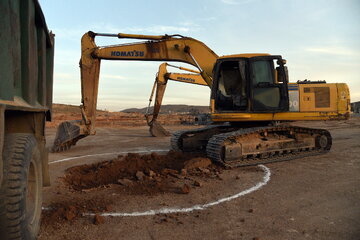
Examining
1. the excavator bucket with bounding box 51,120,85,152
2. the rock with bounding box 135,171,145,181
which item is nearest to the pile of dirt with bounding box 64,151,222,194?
the rock with bounding box 135,171,145,181

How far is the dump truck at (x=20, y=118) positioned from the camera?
262 cm

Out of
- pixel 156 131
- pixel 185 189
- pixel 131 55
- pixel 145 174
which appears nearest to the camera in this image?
pixel 185 189

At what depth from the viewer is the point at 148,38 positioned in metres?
9.29

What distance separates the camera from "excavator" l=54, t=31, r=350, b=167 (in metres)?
8.07

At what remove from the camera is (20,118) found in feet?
11.6

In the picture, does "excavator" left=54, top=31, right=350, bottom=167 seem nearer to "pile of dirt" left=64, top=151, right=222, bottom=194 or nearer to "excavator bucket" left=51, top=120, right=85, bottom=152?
"excavator bucket" left=51, top=120, right=85, bottom=152

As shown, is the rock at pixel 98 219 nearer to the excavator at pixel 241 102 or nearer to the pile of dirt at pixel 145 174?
the pile of dirt at pixel 145 174

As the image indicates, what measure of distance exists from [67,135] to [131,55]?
3.54 m

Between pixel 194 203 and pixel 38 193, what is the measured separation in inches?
95.9

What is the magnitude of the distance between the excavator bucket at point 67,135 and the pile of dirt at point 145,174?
2190mm

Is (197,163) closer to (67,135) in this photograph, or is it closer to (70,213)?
(70,213)

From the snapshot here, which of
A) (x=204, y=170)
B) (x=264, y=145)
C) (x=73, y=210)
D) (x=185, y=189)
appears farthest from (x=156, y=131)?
(x=73, y=210)

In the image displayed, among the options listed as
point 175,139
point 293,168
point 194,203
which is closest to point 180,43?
point 175,139

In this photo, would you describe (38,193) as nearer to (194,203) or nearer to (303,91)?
(194,203)
